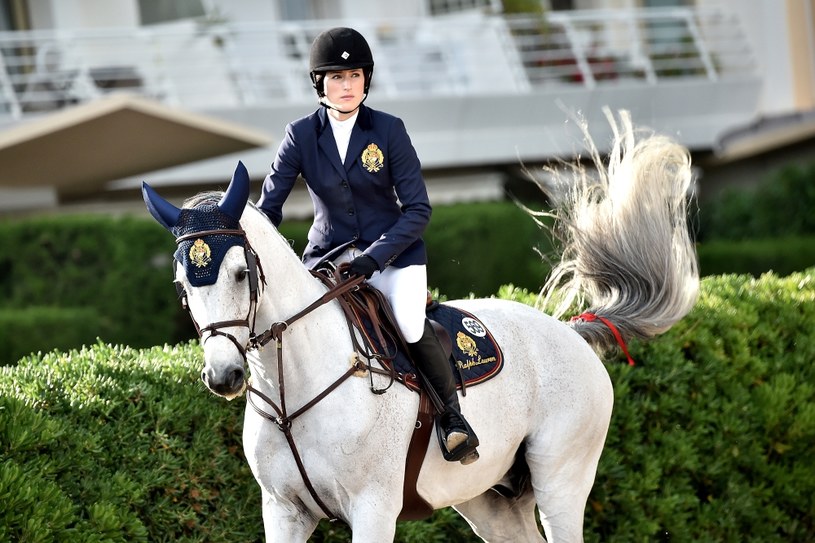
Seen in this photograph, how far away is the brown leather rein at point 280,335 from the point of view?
4086 millimetres

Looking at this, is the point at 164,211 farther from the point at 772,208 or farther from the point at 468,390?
the point at 772,208

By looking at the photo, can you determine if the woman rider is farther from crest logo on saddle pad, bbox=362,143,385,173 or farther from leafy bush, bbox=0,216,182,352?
leafy bush, bbox=0,216,182,352

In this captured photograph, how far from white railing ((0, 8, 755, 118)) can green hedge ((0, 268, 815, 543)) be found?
1312 centimetres

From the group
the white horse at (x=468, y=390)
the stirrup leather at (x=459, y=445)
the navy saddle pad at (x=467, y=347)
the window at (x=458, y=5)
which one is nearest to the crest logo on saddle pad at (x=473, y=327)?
the navy saddle pad at (x=467, y=347)

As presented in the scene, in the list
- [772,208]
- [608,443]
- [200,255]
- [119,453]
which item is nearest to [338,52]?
[200,255]

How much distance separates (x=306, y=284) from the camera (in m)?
4.60

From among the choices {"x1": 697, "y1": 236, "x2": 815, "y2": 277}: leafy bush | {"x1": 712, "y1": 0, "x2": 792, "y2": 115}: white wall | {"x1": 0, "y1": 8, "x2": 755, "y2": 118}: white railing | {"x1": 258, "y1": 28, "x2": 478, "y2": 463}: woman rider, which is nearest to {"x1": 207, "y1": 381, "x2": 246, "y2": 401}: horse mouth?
{"x1": 258, "y1": 28, "x2": 478, "y2": 463}: woman rider

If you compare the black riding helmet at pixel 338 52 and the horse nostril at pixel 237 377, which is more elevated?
the black riding helmet at pixel 338 52

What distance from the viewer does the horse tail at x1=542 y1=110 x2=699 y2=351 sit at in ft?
19.9

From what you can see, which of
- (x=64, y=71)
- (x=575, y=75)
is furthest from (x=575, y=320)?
(x=575, y=75)

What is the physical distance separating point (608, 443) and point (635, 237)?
4.21 ft

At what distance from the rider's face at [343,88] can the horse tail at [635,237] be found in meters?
1.65

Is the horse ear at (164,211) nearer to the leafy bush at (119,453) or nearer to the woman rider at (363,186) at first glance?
the woman rider at (363,186)

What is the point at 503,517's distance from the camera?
5.61 meters
